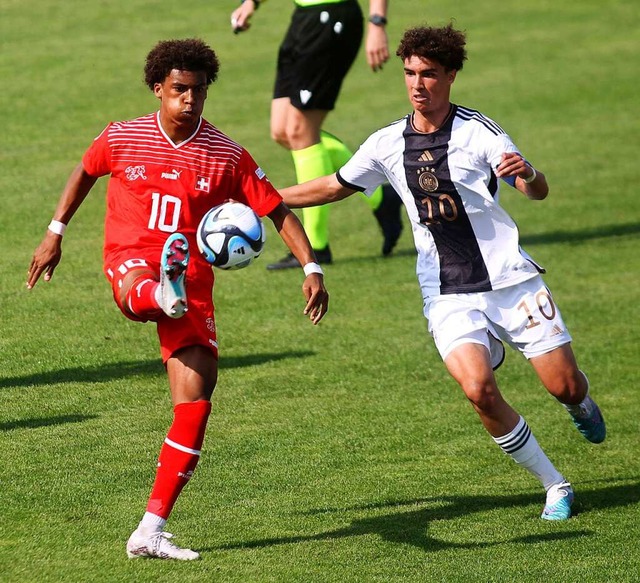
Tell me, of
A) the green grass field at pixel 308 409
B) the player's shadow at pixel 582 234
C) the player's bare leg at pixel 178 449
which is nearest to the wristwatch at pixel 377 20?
the green grass field at pixel 308 409

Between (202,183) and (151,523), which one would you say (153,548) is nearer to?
(151,523)

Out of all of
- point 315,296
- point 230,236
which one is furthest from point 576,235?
point 230,236

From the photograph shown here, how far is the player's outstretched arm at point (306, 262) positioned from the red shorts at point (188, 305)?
390 mm

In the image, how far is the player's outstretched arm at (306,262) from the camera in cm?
579

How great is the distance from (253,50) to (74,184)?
41.8 feet

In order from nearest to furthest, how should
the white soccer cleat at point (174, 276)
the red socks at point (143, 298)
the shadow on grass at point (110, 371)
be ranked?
the white soccer cleat at point (174, 276) < the red socks at point (143, 298) < the shadow on grass at point (110, 371)

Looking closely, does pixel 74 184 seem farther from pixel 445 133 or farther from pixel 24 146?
pixel 24 146

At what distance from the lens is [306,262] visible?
587cm

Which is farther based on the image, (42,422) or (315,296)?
(42,422)

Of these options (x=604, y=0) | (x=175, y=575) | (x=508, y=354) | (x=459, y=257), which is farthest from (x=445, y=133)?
(x=604, y=0)

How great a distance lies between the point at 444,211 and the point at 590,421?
132 cm

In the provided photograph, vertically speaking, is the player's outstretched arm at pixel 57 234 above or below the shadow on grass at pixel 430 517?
above

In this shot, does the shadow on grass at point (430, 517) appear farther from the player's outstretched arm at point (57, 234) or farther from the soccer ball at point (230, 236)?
the player's outstretched arm at point (57, 234)

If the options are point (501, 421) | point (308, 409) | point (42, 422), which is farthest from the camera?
point (308, 409)
